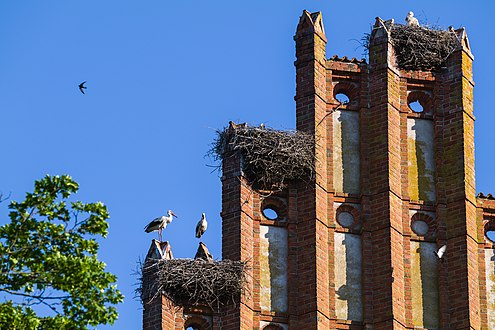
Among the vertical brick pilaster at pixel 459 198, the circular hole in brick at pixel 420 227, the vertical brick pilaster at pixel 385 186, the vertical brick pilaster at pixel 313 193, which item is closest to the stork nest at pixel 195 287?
the vertical brick pilaster at pixel 313 193

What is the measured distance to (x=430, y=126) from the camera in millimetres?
46594

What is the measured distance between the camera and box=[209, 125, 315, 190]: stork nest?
45625 millimetres

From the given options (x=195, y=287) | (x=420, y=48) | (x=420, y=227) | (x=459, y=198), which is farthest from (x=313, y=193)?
(x=420, y=48)

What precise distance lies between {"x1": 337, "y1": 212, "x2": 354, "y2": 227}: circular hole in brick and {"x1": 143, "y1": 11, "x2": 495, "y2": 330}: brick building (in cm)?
2

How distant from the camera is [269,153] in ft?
150

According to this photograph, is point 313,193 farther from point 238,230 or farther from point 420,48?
point 420,48

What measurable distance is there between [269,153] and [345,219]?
61.9 inches

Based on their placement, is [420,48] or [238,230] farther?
[420,48]

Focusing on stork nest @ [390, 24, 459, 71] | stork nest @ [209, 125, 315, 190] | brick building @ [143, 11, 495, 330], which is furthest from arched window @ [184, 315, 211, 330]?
stork nest @ [390, 24, 459, 71]

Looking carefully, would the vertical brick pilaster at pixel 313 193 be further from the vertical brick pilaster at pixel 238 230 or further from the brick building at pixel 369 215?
the vertical brick pilaster at pixel 238 230

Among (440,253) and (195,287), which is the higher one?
(440,253)

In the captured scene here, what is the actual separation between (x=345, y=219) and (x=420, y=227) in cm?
118

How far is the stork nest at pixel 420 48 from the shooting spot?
4700 cm

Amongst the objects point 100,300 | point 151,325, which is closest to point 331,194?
point 151,325
